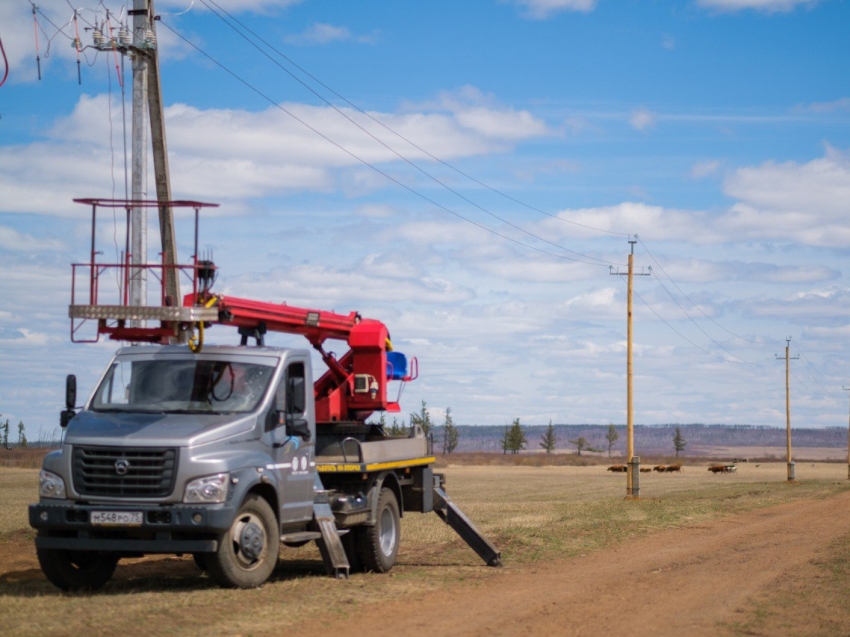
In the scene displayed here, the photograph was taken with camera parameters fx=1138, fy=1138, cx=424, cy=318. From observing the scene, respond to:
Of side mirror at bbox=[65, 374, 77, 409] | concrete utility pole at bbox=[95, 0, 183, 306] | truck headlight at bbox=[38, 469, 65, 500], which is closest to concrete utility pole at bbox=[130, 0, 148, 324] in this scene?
concrete utility pole at bbox=[95, 0, 183, 306]

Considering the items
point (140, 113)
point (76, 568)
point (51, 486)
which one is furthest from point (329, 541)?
point (140, 113)

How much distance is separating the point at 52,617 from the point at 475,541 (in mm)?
7667

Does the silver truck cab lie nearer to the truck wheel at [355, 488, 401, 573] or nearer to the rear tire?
the rear tire

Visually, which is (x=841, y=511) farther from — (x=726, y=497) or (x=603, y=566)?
(x=603, y=566)

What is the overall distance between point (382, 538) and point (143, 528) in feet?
15.8

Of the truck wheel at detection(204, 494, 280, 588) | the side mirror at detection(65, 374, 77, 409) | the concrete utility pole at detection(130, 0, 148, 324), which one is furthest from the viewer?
the concrete utility pole at detection(130, 0, 148, 324)

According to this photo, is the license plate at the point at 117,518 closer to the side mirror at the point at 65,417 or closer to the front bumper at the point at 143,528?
the front bumper at the point at 143,528

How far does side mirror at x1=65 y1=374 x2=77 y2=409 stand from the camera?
1343cm

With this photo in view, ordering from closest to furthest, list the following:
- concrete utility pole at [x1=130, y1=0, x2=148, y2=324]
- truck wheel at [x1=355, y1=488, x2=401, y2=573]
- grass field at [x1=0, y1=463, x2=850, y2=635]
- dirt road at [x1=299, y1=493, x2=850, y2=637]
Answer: grass field at [x1=0, y1=463, x2=850, y2=635], dirt road at [x1=299, y1=493, x2=850, y2=637], truck wheel at [x1=355, y1=488, x2=401, y2=573], concrete utility pole at [x1=130, y1=0, x2=148, y2=324]

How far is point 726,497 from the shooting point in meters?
38.7

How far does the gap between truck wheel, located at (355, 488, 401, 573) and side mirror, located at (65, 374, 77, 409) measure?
4.31 meters

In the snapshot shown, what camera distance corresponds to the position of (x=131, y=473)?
12227 mm

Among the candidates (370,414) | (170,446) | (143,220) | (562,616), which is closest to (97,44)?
(143,220)

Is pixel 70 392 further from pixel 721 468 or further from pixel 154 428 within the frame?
pixel 721 468
